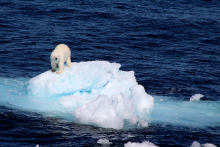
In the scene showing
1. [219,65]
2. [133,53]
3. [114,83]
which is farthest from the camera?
[133,53]

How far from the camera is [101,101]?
36.3ft

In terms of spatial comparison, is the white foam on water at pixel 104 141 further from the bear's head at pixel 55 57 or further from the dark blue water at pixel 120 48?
the bear's head at pixel 55 57

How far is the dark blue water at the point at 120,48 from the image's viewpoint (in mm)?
10070

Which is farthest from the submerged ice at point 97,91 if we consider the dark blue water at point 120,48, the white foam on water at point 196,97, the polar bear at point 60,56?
the white foam on water at point 196,97

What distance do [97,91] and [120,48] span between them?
25.8ft

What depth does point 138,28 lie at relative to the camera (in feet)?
78.3

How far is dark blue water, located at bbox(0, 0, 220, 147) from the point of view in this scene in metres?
10.1

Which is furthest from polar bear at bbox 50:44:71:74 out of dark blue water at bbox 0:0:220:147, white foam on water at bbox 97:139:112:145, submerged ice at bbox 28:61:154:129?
white foam on water at bbox 97:139:112:145

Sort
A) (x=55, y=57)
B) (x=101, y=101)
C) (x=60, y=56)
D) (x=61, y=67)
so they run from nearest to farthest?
(x=101, y=101), (x=55, y=57), (x=60, y=56), (x=61, y=67)

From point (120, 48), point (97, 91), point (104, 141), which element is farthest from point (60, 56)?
point (120, 48)

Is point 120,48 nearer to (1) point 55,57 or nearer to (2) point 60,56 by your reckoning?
(2) point 60,56

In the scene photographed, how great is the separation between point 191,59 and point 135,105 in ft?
27.1

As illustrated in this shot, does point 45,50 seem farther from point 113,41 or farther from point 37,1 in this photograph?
A: point 37,1

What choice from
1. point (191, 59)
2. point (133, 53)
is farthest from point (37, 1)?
point (191, 59)
